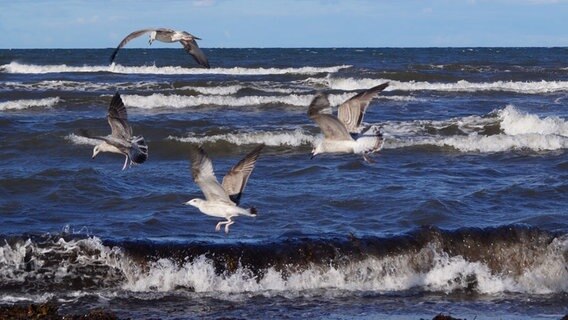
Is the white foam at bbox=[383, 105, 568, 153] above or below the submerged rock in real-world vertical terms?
above

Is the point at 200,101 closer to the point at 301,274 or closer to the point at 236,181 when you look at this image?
the point at 301,274

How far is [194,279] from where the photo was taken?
8.80m

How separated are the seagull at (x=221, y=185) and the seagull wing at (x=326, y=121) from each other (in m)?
0.72

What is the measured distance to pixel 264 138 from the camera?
17.6 meters

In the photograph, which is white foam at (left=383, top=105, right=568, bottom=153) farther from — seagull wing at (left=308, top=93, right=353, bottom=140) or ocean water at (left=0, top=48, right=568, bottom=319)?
seagull wing at (left=308, top=93, right=353, bottom=140)

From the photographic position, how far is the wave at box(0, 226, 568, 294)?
8797 mm

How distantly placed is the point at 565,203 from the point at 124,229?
529 cm

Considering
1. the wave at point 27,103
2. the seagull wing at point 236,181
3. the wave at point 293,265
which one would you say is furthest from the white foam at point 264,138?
the seagull wing at point 236,181

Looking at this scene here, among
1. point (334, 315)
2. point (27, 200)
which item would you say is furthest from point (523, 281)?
point (27, 200)

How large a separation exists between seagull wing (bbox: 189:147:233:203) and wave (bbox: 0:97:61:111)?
16171mm

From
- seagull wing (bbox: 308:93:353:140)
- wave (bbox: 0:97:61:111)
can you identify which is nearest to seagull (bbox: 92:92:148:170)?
seagull wing (bbox: 308:93:353:140)

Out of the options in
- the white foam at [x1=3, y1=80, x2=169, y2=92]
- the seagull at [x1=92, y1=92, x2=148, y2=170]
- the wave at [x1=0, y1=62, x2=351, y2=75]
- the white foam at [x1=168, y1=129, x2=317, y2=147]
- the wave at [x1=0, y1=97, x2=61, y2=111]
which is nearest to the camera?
the seagull at [x1=92, y1=92, x2=148, y2=170]

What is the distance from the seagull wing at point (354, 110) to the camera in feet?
25.8
